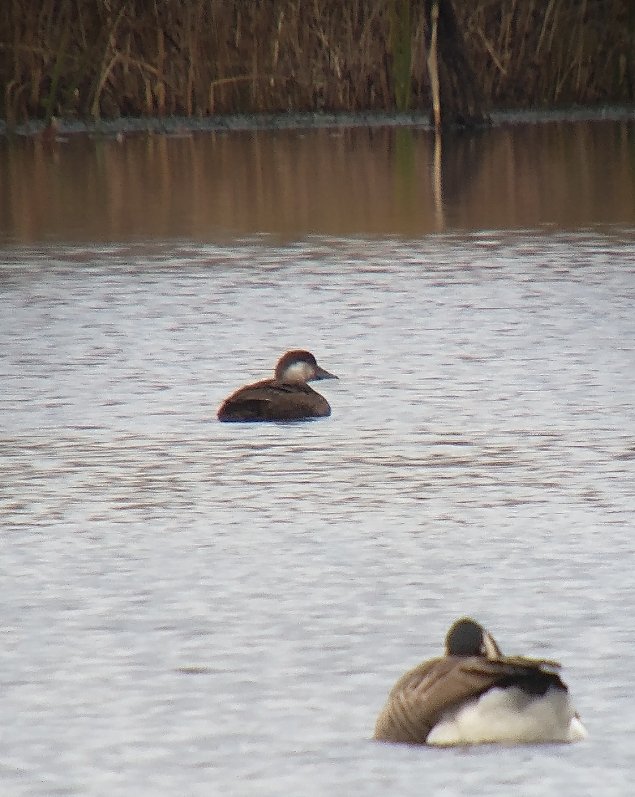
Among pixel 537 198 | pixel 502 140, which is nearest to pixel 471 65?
pixel 502 140

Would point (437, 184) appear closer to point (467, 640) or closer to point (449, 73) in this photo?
point (449, 73)

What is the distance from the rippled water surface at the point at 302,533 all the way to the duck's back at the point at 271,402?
10 cm

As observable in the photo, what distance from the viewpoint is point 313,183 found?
17016 millimetres

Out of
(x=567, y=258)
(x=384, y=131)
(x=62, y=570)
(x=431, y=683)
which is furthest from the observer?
(x=384, y=131)

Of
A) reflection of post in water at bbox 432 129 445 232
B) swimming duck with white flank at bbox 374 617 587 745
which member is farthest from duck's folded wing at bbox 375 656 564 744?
reflection of post in water at bbox 432 129 445 232

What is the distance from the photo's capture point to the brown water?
14.6m

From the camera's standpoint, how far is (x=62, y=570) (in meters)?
5.41

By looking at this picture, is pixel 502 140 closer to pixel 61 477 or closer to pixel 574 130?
pixel 574 130

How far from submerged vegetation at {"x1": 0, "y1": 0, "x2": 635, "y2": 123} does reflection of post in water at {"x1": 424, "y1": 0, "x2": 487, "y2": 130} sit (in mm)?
198

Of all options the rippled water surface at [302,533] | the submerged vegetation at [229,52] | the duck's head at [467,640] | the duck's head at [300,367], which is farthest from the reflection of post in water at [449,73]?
the duck's head at [467,640]

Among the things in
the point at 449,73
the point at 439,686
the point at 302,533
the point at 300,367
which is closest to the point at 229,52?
the point at 449,73

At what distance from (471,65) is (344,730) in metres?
17.4

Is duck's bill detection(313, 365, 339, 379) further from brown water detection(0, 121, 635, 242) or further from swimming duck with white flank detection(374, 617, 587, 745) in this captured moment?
brown water detection(0, 121, 635, 242)

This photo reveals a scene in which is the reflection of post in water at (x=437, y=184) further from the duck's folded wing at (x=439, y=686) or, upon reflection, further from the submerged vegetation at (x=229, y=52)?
the duck's folded wing at (x=439, y=686)
